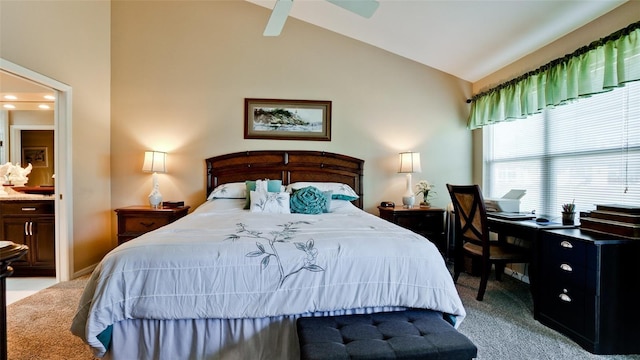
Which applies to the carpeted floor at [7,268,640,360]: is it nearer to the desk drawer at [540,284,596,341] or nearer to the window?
the desk drawer at [540,284,596,341]

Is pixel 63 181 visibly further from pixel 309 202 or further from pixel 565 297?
pixel 565 297

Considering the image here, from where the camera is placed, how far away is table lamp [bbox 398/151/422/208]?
3.68 m

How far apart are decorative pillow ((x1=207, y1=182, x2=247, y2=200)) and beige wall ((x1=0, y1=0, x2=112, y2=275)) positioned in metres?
1.45

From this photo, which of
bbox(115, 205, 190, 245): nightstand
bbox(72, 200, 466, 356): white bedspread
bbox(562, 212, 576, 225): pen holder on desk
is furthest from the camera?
bbox(115, 205, 190, 245): nightstand

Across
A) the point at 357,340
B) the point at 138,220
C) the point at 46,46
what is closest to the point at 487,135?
the point at 357,340

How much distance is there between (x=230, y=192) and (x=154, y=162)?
3.38 ft

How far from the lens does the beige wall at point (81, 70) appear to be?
263cm

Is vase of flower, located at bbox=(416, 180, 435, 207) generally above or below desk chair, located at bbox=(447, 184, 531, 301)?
above

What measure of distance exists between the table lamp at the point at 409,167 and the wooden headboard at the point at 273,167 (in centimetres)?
85

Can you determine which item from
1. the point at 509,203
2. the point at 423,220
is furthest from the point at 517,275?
the point at 423,220

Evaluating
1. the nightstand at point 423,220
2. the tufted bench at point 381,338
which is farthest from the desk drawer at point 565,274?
the nightstand at point 423,220

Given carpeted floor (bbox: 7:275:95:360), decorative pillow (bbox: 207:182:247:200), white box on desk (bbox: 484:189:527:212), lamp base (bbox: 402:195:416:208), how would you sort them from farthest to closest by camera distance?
1. lamp base (bbox: 402:195:416:208)
2. decorative pillow (bbox: 207:182:247:200)
3. white box on desk (bbox: 484:189:527:212)
4. carpeted floor (bbox: 7:275:95:360)

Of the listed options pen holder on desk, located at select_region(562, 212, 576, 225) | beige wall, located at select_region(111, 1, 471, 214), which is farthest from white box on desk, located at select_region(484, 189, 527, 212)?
beige wall, located at select_region(111, 1, 471, 214)

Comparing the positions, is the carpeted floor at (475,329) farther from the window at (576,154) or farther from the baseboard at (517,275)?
the window at (576,154)
